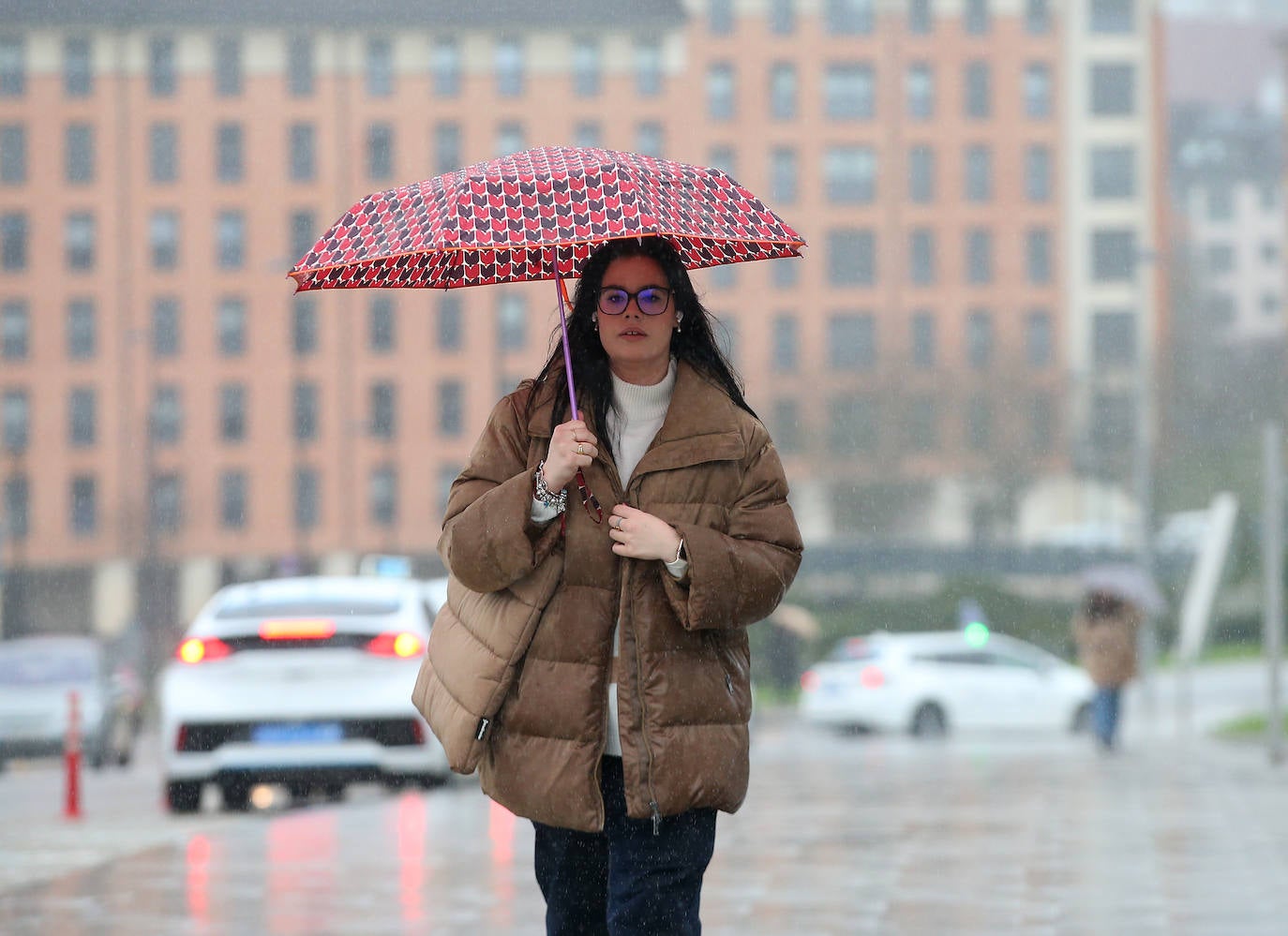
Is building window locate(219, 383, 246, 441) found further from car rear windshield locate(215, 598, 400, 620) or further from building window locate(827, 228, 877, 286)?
car rear windshield locate(215, 598, 400, 620)

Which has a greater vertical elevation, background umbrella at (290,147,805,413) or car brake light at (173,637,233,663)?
background umbrella at (290,147,805,413)

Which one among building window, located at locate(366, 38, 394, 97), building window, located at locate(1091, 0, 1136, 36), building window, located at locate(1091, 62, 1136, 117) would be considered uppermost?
building window, located at locate(1091, 0, 1136, 36)

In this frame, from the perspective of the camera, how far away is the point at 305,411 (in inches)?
3002

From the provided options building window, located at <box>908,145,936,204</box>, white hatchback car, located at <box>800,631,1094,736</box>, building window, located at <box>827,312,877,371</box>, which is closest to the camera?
white hatchback car, located at <box>800,631,1094,736</box>

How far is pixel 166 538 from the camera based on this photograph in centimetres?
7481

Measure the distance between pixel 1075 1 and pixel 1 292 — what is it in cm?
3988

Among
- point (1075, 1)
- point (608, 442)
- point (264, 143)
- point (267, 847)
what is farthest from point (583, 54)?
point (608, 442)

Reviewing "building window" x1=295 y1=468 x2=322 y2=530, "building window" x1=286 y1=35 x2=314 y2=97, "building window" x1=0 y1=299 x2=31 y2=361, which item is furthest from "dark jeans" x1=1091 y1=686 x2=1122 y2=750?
"building window" x1=0 y1=299 x2=31 y2=361

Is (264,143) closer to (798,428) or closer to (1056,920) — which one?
(798,428)

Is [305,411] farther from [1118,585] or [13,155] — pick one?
[1118,585]

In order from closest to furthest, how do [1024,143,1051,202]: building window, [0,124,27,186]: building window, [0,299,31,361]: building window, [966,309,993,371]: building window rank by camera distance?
1. [966,309,993,371]: building window
2. [1024,143,1051,202]: building window
3. [0,299,31,361]: building window
4. [0,124,27,186]: building window

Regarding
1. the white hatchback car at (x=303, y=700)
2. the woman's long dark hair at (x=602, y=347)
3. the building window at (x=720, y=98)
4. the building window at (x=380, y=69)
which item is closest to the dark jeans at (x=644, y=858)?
the woman's long dark hair at (x=602, y=347)

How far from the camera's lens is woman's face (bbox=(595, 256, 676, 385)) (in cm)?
375

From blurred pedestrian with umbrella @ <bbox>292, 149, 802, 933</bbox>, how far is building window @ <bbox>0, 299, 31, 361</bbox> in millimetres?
77557
